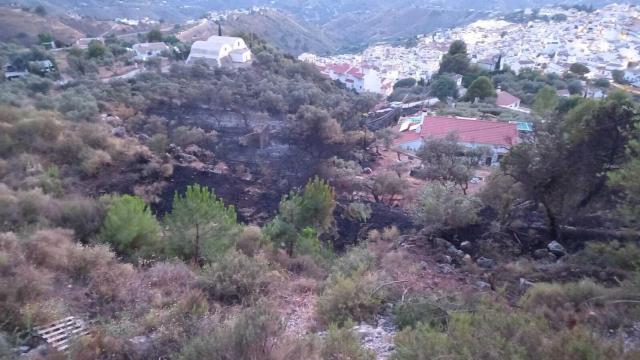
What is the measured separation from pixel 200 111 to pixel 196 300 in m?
19.3

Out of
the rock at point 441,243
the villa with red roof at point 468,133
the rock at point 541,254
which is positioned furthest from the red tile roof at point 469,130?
the rock at point 541,254

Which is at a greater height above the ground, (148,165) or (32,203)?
(32,203)

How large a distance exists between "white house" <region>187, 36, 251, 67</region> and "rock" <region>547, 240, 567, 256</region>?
88.7 feet

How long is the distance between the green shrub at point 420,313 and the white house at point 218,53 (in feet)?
93.6

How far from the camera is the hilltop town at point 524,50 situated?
1927 inches

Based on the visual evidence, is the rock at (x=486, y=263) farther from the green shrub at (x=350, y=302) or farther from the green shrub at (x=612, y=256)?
the green shrub at (x=350, y=302)

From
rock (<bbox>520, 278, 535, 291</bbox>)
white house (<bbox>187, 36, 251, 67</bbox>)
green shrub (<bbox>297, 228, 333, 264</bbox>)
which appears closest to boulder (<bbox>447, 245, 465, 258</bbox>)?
rock (<bbox>520, 278, 535, 291</bbox>)

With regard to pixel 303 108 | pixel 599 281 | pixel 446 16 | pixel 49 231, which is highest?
pixel 49 231

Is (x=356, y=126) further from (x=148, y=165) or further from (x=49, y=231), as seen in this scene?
(x=49, y=231)

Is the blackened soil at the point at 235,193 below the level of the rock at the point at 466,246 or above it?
below

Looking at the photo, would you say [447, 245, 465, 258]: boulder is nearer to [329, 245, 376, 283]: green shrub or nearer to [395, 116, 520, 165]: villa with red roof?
[329, 245, 376, 283]: green shrub

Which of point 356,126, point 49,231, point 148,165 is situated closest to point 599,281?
point 49,231

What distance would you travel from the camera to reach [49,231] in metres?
8.36

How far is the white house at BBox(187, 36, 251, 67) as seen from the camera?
32559mm
